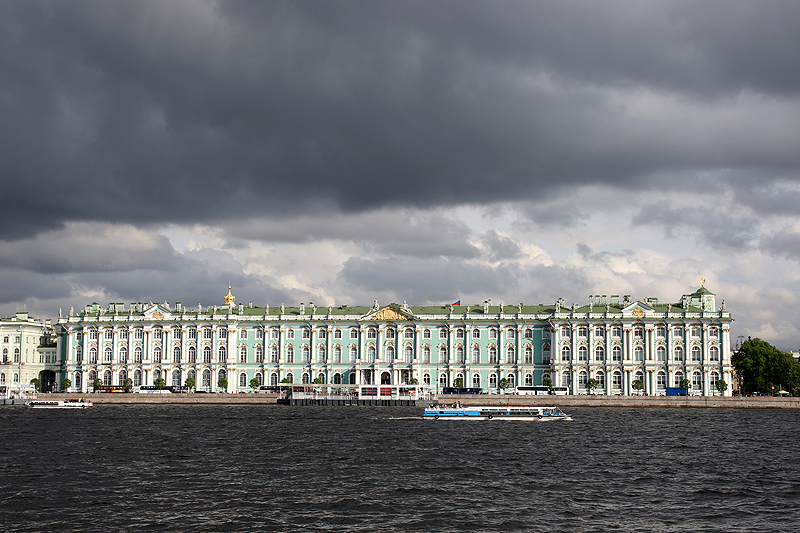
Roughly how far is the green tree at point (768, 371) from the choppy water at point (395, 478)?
208 feet

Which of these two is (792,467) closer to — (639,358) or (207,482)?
(207,482)

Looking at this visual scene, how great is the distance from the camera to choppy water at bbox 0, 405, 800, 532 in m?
30.5

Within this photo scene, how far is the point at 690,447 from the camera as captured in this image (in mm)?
54500

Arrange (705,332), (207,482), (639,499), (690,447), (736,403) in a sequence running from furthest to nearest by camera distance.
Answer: (705,332) → (736,403) → (690,447) → (207,482) → (639,499)

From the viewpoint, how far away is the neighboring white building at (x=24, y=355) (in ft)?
446

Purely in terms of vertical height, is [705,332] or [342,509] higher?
[705,332]

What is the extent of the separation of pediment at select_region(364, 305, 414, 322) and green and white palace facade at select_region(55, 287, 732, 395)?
151 mm

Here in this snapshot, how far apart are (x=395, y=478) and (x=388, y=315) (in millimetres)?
87957

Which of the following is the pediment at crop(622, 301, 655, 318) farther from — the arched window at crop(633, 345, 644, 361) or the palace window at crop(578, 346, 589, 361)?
the palace window at crop(578, 346, 589, 361)

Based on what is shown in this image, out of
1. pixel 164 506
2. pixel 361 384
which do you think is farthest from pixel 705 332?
pixel 164 506

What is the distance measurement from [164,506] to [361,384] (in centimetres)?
9164

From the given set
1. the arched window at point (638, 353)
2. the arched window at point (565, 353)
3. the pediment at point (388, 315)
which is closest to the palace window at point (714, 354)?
the arched window at point (638, 353)

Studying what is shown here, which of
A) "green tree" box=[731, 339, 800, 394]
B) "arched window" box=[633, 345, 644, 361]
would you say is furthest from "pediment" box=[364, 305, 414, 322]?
"green tree" box=[731, 339, 800, 394]

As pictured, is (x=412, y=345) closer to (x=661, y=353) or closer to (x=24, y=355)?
(x=661, y=353)
